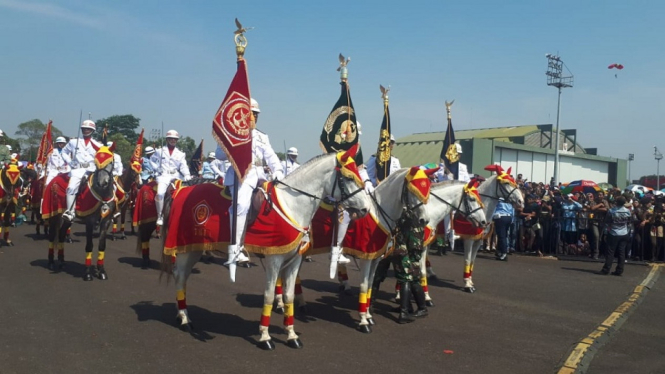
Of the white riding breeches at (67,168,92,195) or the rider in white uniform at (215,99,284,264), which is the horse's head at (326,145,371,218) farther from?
the white riding breeches at (67,168,92,195)

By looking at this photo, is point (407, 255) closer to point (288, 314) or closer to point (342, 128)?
point (288, 314)

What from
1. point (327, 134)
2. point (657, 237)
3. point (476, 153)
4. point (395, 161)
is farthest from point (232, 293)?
point (476, 153)

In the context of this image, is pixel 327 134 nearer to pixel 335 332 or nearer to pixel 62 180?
pixel 335 332

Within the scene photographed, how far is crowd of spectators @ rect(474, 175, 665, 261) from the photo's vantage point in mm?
14836

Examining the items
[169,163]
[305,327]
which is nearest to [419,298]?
[305,327]

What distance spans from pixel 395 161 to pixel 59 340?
735 cm

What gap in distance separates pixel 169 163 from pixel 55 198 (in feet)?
7.79

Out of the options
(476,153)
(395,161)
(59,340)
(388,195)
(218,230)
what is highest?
(476,153)

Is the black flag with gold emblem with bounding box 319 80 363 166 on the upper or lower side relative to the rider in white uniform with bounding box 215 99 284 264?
upper

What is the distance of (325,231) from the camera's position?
299 inches

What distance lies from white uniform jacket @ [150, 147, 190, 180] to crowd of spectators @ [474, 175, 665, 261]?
8.83m

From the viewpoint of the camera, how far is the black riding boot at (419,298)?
8102 millimetres

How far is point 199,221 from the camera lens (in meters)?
6.79

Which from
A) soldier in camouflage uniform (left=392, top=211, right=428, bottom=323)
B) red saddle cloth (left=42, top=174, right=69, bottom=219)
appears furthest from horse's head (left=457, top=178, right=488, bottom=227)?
red saddle cloth (left=42, top=174, right=69, bottom=219)
